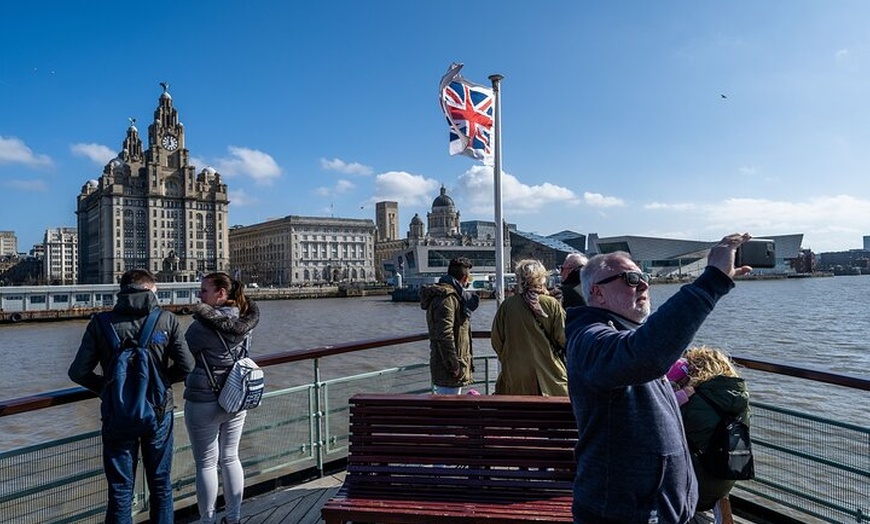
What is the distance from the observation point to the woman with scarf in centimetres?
386

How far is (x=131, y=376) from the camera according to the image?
10.6 ft

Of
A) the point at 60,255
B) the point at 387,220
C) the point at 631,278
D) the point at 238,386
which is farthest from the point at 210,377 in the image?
the point at 60,255

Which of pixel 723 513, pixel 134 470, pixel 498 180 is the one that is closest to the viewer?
pixel 723 513

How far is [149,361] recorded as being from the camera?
3.29m

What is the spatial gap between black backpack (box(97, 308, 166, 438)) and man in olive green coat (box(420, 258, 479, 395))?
2147 millimetres

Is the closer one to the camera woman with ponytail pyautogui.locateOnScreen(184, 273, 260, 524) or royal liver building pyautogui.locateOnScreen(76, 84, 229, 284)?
woman with ponytail pyautogui.locateOnScreen(184, 273, 260, 524)

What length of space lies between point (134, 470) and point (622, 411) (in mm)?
2894

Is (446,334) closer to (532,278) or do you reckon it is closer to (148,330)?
(532,278)

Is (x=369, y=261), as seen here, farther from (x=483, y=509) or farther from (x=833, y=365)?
(x=483, y=509)

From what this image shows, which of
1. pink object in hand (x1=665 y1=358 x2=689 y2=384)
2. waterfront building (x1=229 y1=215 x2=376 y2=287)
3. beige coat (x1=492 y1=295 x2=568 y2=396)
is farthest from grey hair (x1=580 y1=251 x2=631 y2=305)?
waterfront building (x1=229 y1=215 x2=376 y2=287)

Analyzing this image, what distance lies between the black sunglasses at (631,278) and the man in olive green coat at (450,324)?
286cm

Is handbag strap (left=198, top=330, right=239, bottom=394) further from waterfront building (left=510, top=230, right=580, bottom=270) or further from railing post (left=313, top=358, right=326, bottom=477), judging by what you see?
waterfront building (left=510, top=230, right=580, bottom=270)

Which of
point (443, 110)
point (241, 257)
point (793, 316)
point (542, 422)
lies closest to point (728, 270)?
point (542, 422)

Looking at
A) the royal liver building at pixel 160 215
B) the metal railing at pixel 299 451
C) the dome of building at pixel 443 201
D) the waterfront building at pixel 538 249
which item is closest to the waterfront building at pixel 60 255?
the royal liver building at pixel 160 215
